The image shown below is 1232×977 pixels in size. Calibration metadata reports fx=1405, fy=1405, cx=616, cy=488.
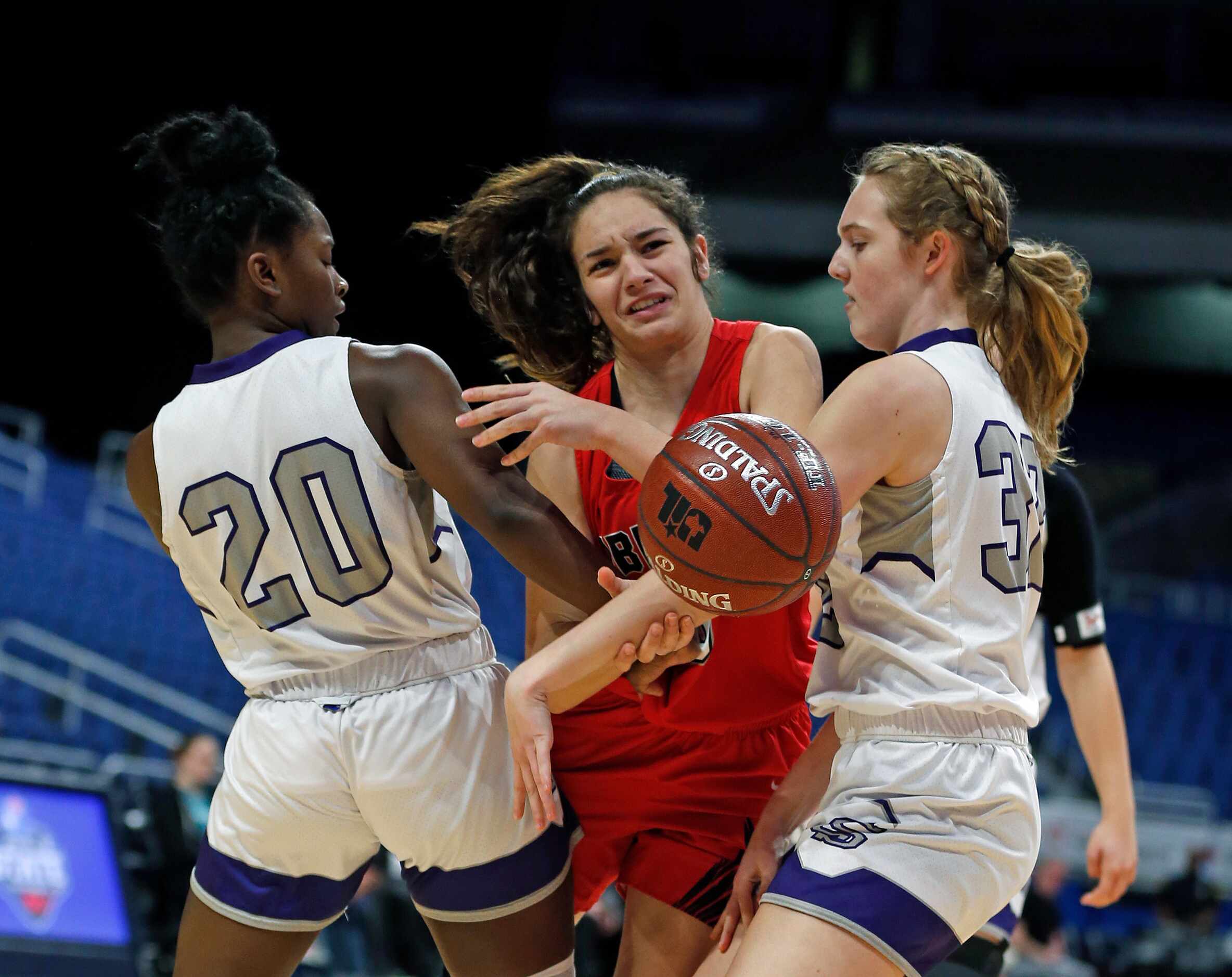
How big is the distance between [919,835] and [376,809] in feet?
3.24

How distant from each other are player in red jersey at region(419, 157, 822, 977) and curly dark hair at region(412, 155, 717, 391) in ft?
0.30

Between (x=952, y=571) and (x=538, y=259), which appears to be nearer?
(x=952, y=571)

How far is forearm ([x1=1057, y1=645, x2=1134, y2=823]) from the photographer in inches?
153

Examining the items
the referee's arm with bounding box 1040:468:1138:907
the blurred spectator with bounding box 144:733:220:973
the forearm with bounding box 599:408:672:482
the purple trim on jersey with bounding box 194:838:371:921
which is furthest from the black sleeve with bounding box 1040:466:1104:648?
the blurred spectator with bounding box 144:733:220:973

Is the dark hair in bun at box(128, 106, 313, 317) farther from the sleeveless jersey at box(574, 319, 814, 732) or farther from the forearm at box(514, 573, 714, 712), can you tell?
the forearm at box(514, 573, 714, 712)

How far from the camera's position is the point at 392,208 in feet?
41.4

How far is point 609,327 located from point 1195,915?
8.09 m

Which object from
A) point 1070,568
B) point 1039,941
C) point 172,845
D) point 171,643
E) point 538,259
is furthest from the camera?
point 171,643

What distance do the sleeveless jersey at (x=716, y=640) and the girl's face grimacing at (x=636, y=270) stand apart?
0.43ft

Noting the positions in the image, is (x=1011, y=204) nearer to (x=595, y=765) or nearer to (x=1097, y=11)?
(x=595, y=765)

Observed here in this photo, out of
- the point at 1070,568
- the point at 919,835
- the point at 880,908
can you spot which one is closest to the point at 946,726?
the point at 919,835

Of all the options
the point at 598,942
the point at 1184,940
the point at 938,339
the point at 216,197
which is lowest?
the point at 1184,940

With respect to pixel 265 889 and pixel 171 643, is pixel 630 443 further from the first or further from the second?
pixel 171 643

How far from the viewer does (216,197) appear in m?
2.73
